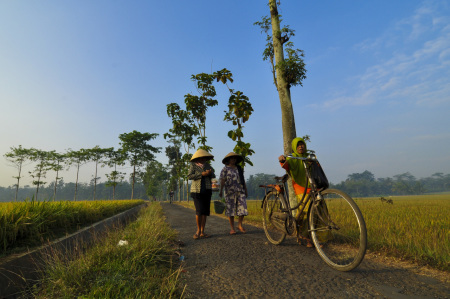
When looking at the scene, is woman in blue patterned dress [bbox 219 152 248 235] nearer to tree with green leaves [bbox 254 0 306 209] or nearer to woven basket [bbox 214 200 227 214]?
tree with green leaves [bbox 254 0 306 209]

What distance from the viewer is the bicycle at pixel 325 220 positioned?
2404 mm

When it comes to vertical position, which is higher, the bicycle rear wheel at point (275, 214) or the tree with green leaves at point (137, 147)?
the tree with green leaves at point (137, 147)

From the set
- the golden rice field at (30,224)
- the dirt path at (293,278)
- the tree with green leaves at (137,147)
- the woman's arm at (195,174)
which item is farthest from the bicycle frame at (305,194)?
the tree with green leaves at (137,147)

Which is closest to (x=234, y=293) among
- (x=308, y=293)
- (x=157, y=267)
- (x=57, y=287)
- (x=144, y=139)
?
(x=308, y=293)

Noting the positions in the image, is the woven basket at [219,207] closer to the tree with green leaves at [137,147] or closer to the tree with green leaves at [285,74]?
the tree with green leaves at [285,74]

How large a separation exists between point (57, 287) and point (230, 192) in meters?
3.56

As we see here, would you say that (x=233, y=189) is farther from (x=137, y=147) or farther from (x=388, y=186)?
(x=388, y=186)

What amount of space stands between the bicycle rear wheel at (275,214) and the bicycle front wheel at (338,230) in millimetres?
627

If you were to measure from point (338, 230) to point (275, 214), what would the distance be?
1112 millimetres

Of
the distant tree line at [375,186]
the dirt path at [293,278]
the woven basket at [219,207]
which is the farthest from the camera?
the distant tree line at [375,186]

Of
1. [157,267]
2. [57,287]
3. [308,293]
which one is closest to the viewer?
[308,293]

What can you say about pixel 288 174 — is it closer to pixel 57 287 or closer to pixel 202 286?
pixel 202 286

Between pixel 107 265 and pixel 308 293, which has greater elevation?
pixel 107 265

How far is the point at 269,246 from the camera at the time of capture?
3.63 metres
